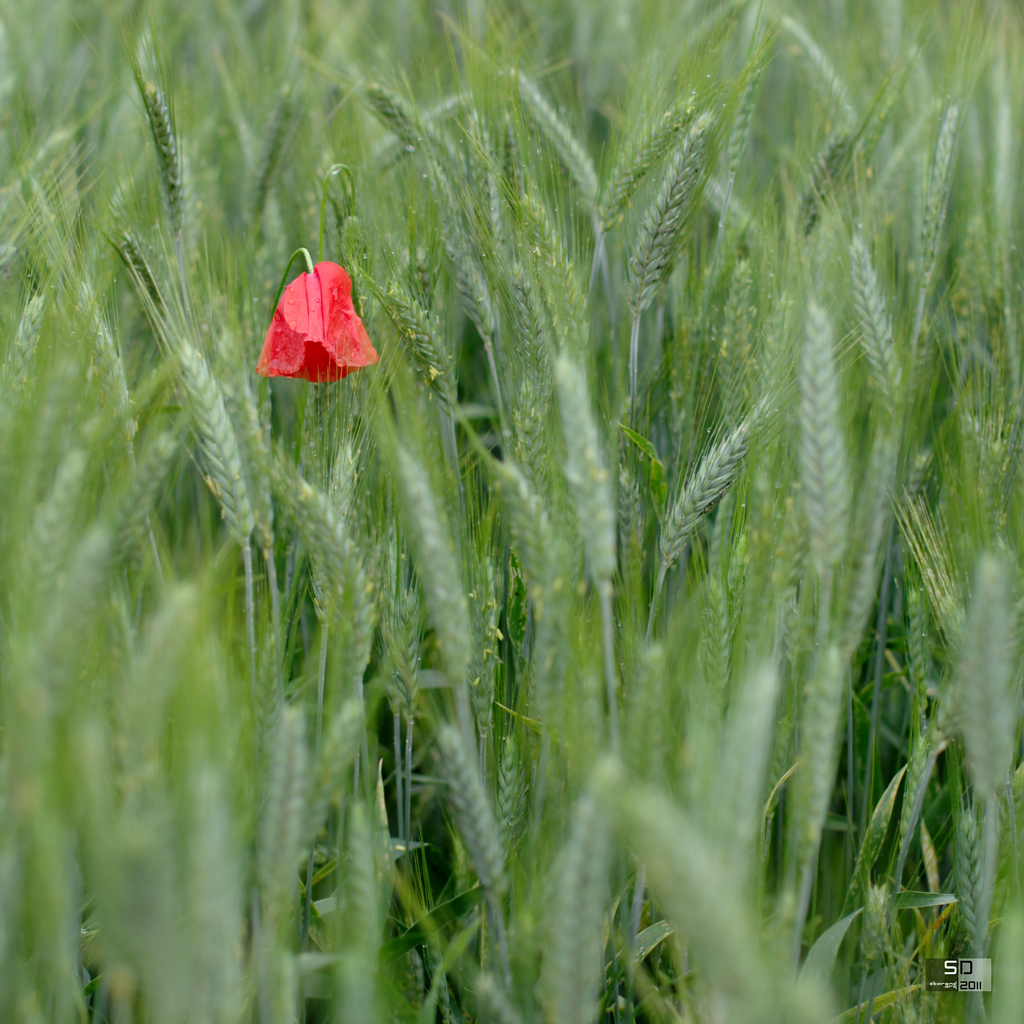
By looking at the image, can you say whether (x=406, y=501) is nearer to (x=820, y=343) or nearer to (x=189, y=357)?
(x=189, y=357)

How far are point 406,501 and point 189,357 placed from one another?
40 centimetres

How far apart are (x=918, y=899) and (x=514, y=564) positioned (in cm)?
82

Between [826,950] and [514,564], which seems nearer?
[826,950]

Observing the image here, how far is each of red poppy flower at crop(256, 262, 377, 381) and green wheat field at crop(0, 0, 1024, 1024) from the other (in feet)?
0.21

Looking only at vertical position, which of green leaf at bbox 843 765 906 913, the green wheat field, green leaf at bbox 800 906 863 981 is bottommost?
green leaf at bbox 800 906 863 981

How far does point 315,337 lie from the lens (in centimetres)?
124

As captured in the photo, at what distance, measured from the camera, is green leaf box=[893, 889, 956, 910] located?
130 cm

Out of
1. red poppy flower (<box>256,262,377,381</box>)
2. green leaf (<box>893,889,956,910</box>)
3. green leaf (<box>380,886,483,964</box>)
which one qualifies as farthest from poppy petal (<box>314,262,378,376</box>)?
green leaf (<box>893,889,956,910</box>)

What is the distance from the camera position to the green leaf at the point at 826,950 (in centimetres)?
123

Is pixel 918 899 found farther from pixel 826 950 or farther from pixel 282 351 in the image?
pixel 282 351

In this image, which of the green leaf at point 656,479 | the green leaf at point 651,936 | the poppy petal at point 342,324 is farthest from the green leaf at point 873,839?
the poppy petal at point 342,324

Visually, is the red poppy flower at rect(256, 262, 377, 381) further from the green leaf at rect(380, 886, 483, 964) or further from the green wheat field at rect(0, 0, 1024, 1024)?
the green leaf at rect(380, 886, 483, 964)

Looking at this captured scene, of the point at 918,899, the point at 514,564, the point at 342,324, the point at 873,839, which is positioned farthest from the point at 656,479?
the point at 918,899

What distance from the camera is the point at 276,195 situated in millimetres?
2029
